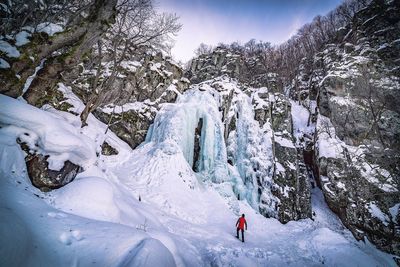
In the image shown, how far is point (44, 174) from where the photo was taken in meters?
4.58

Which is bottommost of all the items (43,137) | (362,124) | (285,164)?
(43,137)

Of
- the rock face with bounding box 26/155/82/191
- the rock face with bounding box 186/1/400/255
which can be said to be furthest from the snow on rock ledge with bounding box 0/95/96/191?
the rock face with bounding box 186/1/400/255

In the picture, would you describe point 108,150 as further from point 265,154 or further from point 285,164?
point 285,164

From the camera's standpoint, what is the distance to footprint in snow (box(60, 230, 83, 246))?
292 centimetres

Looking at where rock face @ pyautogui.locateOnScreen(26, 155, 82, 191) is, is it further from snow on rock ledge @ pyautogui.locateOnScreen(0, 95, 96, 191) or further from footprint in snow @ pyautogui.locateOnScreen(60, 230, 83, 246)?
footprint in snow @ pyautogui.locateOnScreen(60, 230, 83, 246)

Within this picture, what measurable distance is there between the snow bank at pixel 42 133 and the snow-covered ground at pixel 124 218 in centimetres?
2

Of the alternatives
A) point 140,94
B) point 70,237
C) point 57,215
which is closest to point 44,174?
point 57,215

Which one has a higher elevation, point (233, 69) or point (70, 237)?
point (233, 69)

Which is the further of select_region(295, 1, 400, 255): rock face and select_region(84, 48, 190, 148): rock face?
select_region(84, 48, 190, 148): rock face

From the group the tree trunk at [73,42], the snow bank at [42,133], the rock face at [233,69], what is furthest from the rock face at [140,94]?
the rock face at [233,69]

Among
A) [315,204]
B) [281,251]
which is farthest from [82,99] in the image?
[315,204]

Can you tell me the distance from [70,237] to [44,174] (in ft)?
7.39

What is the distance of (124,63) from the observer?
709 inches

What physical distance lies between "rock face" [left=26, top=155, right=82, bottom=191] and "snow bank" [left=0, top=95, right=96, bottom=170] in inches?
4.3
